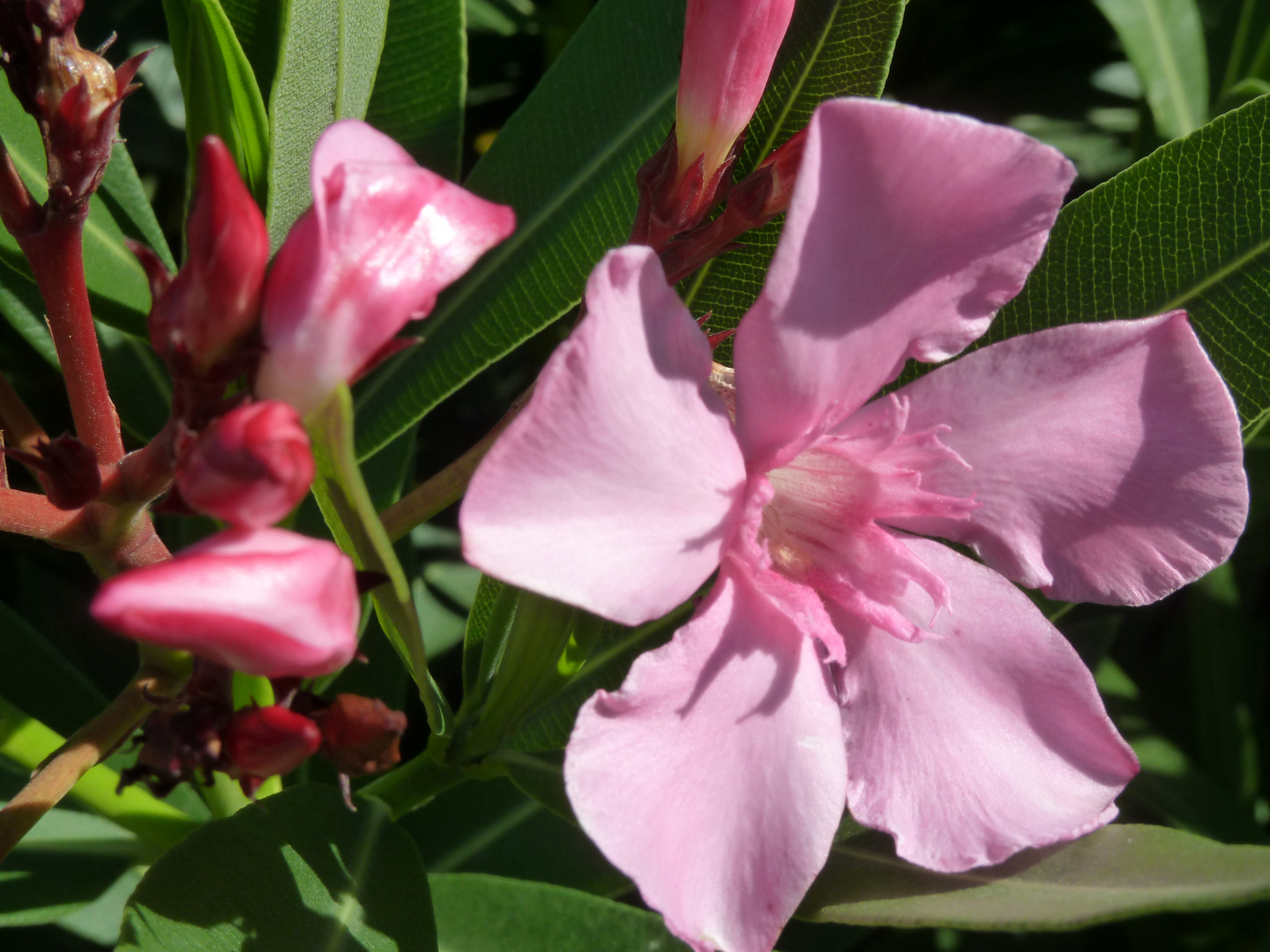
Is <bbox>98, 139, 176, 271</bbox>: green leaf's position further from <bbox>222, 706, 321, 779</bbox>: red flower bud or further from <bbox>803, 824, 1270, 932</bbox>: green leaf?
<bbox>803, 824, 1270, 932</bbox>: green leaf

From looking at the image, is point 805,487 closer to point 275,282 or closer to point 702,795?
point 702,795

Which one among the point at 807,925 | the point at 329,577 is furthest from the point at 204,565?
the point at 807,925

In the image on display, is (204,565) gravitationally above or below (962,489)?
above

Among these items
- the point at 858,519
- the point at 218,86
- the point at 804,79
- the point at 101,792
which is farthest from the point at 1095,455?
the point at 101,792

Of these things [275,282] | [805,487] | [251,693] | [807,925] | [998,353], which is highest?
[275,282]

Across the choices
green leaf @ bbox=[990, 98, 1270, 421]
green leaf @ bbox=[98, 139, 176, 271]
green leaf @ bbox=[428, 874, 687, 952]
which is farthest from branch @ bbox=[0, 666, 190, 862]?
green leaf @ bbox=[990, 98, 1270, 421]

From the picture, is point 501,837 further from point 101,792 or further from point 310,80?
point 310,80

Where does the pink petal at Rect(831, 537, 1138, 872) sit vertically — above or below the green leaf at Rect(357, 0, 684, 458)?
below
